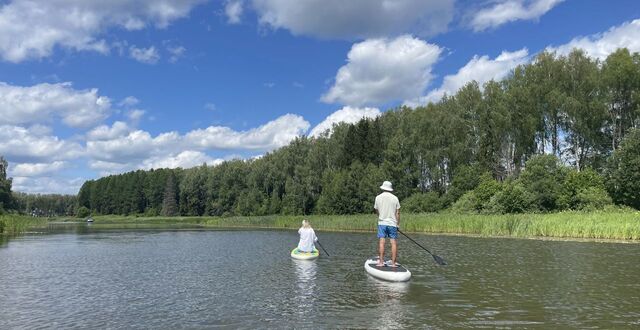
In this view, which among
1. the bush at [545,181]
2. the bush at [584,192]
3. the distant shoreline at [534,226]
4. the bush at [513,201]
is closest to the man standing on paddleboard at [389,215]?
the distant shoreline at [534,226]

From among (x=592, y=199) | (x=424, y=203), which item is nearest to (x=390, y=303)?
(x=592, y=199)

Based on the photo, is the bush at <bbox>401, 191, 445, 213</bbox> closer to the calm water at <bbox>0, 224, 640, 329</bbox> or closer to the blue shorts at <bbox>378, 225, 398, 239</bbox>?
the calm water at <bbox>0, 224, 640, 329</bbox>

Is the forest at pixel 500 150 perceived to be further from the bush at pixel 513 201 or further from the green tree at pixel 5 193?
the green tree at pixel 5 193

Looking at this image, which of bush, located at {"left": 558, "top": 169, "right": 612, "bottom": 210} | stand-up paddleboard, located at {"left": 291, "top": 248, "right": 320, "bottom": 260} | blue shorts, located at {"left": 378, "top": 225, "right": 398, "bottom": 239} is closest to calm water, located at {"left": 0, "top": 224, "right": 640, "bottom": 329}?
stand-up paddleboard, located at {"left": 291, "top": 248, "right": 320, "bottom": 260}

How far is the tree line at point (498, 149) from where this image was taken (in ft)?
181

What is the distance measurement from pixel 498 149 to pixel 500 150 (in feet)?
1.29

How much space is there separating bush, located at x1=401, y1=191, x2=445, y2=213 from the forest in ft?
0.50

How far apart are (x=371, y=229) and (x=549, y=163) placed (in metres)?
21.6

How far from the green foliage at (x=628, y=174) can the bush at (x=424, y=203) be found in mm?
23546

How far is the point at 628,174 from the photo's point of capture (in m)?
50.7

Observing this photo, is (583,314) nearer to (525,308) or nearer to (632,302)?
(525,308)

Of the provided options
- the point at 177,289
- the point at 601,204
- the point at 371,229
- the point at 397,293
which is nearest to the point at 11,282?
the point at 177,289

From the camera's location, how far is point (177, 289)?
56.2 feet

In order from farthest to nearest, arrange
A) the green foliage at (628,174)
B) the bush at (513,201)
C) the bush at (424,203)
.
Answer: the bush at (424,203) < the bush at (513,201) < the green foliage at (628,174)
